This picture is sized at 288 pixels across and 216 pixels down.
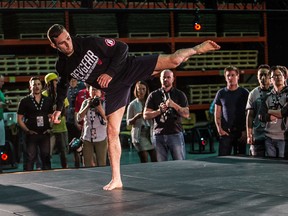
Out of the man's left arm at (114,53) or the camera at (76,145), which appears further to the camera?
the camera at (76,145)

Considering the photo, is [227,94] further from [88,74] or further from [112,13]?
[112,13]

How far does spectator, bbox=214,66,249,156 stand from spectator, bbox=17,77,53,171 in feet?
7.39

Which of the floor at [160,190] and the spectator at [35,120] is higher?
the spectator at [35,120]

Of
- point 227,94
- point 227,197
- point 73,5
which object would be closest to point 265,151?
point 227,94

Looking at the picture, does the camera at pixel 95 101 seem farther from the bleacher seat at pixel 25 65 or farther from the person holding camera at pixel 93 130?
the bleacher seat at pixel 25 65

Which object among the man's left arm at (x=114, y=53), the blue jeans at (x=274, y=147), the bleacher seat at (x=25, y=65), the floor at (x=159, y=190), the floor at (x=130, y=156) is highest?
the bleacher seat at (x=25, y=65)

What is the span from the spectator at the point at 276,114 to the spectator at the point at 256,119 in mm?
221

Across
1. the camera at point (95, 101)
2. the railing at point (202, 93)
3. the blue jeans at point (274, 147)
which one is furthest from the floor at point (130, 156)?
the blue jeans at point (274, 147)

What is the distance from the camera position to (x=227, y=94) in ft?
32.3

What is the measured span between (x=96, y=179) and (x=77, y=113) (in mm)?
2766

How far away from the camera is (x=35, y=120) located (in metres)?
10.5

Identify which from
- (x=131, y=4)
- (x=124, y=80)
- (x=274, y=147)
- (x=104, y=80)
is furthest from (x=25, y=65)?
(x=104, y=80)

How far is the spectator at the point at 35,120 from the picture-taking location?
1049cm

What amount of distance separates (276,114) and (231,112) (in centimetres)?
90
